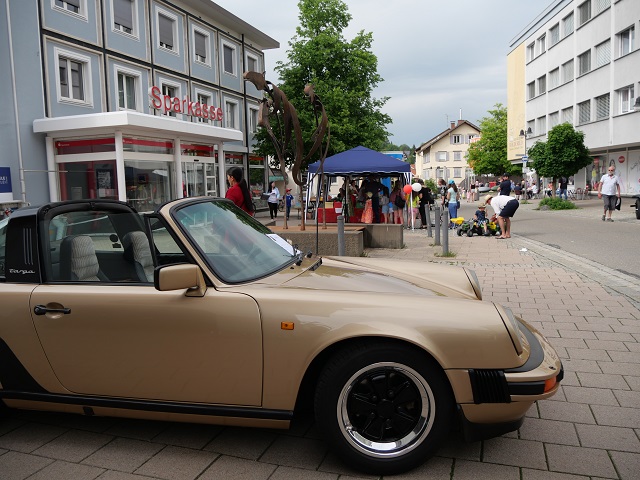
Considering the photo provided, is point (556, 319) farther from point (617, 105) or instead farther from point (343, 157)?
point (617, 105)

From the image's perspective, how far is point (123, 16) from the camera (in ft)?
74.6

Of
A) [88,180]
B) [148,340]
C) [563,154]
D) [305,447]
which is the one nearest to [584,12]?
[563,154]

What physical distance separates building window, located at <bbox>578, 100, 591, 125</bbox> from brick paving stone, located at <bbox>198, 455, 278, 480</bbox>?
Answer: 38.2 metres

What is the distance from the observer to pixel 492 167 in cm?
7394

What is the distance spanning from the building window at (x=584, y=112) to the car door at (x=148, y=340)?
38154 mm

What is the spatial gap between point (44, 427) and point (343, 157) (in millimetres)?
14433

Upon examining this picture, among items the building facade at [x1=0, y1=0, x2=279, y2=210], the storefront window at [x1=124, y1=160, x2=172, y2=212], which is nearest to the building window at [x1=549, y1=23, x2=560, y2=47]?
the building facade at [x1=0, y1=0, x2=279, y2=210]

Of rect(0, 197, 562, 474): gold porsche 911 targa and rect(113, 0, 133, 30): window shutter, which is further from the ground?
rect(113, 0, 133, 30): window shutter

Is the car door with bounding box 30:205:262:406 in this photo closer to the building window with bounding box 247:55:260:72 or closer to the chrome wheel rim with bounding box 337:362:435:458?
the chrome wheel rim with bounding box 337:362:435:458

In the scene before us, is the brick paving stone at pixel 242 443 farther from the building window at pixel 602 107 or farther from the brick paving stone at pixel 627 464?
the building window at pixel 602 107

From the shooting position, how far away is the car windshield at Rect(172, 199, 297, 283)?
314 centimetres

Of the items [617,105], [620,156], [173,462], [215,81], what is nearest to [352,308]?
[173,462]

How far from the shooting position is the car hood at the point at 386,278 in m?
3.16

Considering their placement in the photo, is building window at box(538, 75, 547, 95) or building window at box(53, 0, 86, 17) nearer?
building window at box(53, 0, 86, 17)
